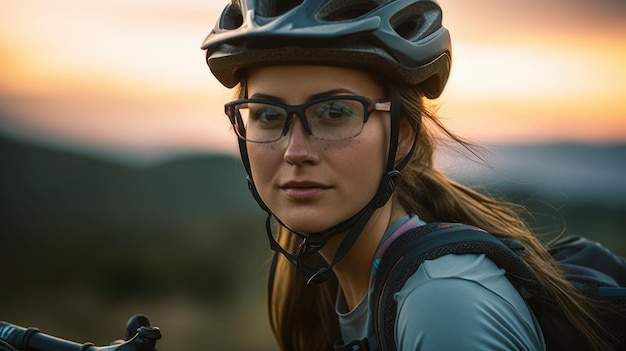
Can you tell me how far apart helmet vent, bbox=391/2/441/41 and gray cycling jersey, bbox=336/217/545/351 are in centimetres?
111

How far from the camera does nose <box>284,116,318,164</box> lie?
8.75 feet

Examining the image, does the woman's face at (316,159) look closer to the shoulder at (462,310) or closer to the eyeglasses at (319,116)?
the eyeglasses at (319,116)

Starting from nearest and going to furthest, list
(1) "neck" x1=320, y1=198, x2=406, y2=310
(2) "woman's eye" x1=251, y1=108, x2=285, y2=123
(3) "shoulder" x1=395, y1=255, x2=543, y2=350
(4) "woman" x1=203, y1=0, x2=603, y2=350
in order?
(3) "shoulder" x1=395, y1=255, x2=543, y2=350, (4) "woman" x1=203, y1=0, x2=603, y2=350, (2) "woman's eye" x1=251, y1=108, x2=285, y2=123, (1) "neck" x1=320, y1=198, x2=406, y2=310

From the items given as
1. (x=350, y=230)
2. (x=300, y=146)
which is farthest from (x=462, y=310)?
(x=300, y=146)

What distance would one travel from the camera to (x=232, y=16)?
3.25m

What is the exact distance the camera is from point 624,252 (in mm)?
16438

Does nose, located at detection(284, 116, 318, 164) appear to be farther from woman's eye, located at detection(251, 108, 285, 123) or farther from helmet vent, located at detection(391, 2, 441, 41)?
helmet vent, located at detection(391, 2, 441, 41)

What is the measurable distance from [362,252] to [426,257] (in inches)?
22.7

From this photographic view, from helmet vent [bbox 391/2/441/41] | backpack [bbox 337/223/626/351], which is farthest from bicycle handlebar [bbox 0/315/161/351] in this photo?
helmet vent [bbox 391/2/441/41]

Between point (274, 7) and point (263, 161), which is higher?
point (274, 7)

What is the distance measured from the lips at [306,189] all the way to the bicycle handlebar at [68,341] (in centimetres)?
76

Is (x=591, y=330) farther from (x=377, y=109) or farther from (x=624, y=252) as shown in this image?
(x=624, y=252)

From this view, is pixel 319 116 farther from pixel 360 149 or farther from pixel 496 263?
pixel 496 263

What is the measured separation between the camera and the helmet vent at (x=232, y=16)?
10.5 ft
